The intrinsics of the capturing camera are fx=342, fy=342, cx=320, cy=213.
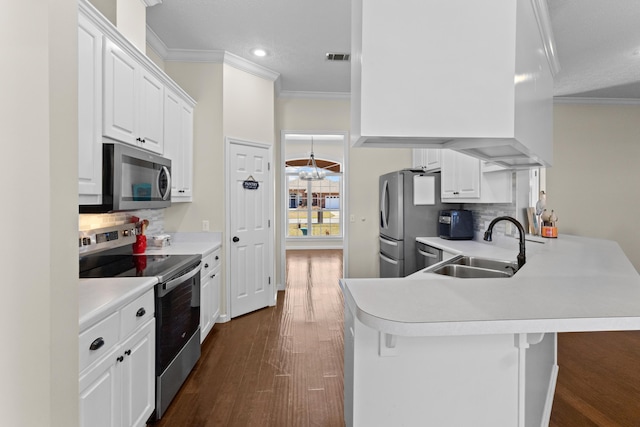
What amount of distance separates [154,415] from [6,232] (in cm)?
165

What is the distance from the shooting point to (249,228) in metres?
4.01

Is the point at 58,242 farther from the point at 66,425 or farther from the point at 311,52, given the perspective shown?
the point at 311,52

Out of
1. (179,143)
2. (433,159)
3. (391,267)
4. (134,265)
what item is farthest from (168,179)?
(433,159)

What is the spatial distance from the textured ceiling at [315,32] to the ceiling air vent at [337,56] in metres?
0.09

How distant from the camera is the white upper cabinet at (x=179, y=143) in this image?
118 inches

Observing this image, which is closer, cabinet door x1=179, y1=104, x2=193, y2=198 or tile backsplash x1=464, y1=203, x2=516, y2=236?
cabinet door x1=179, y1=104, x2=193, y2=198

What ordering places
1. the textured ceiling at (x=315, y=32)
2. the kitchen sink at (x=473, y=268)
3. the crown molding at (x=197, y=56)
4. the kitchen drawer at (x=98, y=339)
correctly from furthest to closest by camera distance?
the crown molding at (x=197, y=56), the textured ceiling at (x=315, y=32), the kitchen sink at (x=473, y=268), the kitchen drawer at (x=98, y=339)

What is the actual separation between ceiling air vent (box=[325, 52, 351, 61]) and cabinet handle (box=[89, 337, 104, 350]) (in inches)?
133

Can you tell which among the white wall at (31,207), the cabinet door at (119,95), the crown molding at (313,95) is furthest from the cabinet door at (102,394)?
the crown molding at (313,95)

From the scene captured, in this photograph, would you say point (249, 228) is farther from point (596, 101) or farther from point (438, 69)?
point (596, 101)

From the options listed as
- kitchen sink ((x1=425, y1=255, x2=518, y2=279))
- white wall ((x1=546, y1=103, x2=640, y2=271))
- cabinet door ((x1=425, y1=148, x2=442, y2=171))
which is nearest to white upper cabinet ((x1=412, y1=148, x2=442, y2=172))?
cabinet door ((x1=425, y1=148, x2=442, y2=171))

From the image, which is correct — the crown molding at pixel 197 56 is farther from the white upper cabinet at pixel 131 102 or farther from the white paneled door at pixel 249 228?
the white upper cabinet at pixel 131 102

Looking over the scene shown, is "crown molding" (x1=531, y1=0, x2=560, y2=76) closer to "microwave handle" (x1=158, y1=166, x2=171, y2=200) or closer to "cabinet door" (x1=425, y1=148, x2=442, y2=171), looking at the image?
"cabinet door" (x1=425, y1=148, x2=442, y2=171)

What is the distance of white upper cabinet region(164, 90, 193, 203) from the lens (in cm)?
299
